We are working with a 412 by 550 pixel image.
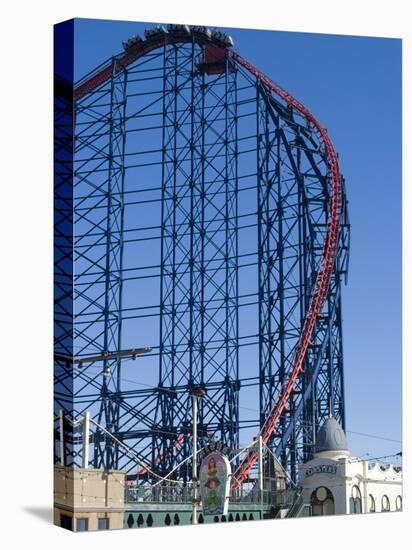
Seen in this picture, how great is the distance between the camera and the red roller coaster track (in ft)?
67.4

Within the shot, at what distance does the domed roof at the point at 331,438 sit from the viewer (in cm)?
2069

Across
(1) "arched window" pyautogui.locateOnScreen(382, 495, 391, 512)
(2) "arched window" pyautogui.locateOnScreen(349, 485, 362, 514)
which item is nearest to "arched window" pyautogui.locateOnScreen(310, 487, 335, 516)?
(2) "arched window" pyautogui.locateOnScreen(349, 485, 362, 514)

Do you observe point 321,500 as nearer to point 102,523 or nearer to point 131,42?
point 102,523

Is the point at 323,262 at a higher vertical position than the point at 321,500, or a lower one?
higher

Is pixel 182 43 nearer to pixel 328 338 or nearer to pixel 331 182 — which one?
pixel 331 182

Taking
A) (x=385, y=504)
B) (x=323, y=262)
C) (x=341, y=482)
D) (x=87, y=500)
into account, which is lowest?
(x=87, y=500)

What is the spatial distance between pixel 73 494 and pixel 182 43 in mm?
9158

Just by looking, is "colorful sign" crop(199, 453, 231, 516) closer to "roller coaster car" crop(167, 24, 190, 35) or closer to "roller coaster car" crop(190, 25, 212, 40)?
"roller coaster car" crop(190, 25, 212, 40)

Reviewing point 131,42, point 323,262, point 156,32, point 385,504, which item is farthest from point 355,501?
point 156,32

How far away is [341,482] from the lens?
2033 cm

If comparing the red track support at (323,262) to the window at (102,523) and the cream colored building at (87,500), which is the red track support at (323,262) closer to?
the cream colored building at (87,500)

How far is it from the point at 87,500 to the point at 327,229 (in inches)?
312

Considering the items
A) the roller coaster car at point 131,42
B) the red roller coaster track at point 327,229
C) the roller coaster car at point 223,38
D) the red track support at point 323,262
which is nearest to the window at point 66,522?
the red roller coaster track at point 327,229

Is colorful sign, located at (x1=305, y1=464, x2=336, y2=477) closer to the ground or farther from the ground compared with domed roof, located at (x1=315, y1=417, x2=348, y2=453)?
closer to the ground
